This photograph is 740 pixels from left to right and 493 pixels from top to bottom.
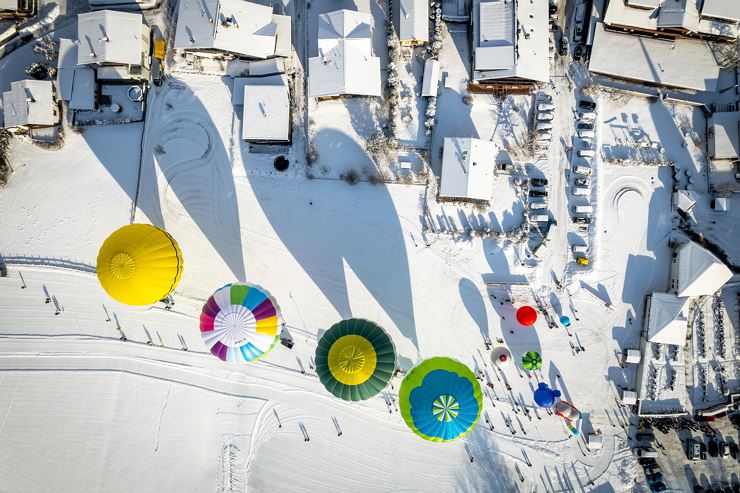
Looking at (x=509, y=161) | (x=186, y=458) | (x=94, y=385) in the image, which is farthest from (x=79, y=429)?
(x=509, y=161)

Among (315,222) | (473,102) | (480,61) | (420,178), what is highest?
(480,61)

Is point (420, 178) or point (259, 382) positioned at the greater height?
point (420, 178)

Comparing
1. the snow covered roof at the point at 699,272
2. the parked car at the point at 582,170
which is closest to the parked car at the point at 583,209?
the parked car at the point at 582,170

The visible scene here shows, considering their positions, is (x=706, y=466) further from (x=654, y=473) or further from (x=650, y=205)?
(x=650, y=205)

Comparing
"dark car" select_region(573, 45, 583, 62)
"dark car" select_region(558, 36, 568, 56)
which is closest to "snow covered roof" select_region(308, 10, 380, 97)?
"dark car" select_region(558, 36, 568, 56)

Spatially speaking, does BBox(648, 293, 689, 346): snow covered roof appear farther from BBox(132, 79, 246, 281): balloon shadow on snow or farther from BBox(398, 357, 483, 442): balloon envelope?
BBox(132, 79, 246, 281): balloon shadow on snow

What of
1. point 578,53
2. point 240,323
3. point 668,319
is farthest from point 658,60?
point 240,323

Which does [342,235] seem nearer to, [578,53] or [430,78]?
[430,78]
